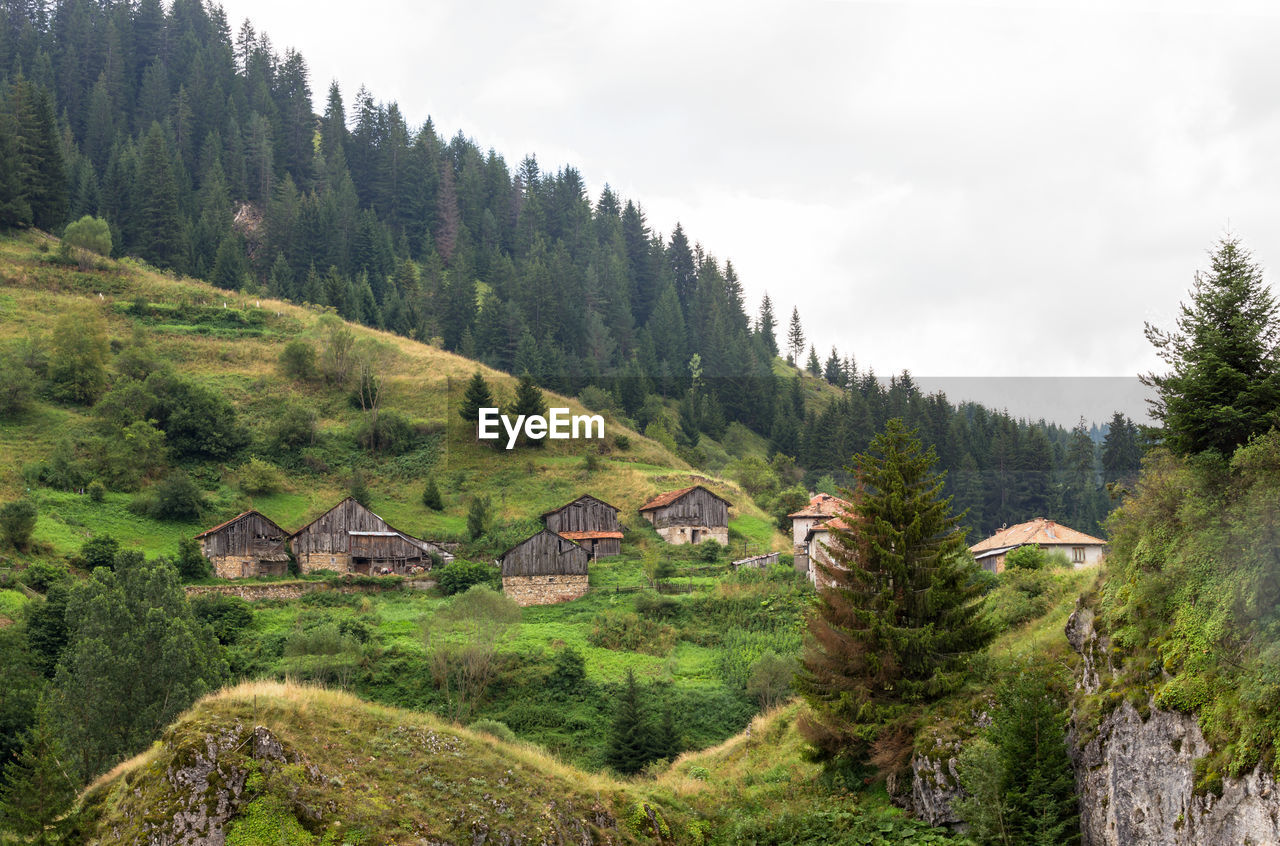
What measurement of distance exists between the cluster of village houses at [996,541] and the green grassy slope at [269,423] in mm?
7680

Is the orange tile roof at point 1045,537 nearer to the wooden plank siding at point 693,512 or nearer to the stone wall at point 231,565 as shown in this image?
the wooden plank siding at point 693,512

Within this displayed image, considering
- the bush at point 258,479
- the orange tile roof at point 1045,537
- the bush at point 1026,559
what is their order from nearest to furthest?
the bush at point 1026,559 → the orange tile roof at point 1045,537 → the bush at point 258,479

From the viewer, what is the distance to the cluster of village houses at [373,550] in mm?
60594

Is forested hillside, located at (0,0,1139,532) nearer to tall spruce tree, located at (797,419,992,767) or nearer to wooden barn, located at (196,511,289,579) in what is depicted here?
wooden barn, located at (196,511,289,579)

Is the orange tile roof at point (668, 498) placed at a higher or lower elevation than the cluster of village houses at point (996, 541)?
higher

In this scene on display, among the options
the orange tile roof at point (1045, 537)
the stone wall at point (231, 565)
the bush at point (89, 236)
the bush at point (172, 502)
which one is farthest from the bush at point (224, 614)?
the bush at point (89, 236)

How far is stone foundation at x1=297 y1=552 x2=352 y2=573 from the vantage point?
62625 millimetres

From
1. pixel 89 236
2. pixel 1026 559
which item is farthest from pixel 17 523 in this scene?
pixel 89 236

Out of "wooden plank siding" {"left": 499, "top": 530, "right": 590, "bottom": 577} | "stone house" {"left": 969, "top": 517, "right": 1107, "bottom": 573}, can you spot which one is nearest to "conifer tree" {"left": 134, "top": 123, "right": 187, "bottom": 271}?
"wooden plank siding" {"left": 499, "top": 530, "right": 590, "bottom": 577}

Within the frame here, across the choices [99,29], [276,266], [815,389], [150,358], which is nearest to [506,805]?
[150,358]

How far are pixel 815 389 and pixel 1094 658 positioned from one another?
144156 mm

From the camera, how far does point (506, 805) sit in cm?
2116

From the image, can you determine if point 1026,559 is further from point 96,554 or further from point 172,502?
point 172,502

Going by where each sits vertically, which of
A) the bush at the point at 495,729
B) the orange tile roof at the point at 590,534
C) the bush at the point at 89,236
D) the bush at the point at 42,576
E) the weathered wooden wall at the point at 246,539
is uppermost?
the bush at the point at 89,236
